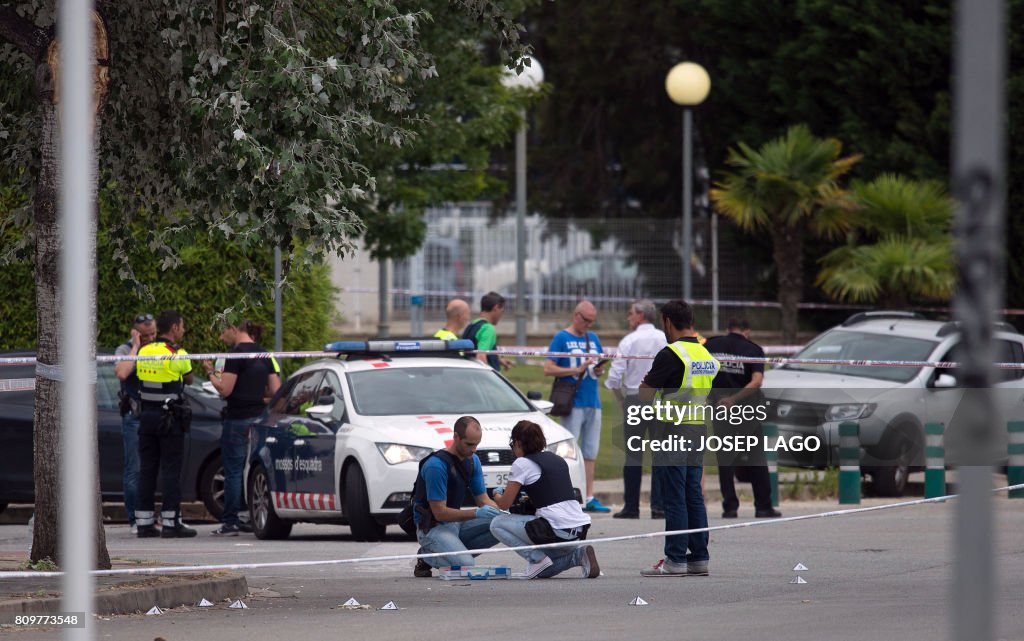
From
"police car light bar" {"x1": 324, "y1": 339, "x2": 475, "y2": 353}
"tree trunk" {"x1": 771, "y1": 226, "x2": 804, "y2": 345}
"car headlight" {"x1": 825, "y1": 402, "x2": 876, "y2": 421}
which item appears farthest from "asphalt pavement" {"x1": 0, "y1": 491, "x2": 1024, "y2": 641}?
"tree trunk" {"x1": 771, "y1": 226, "x2": 804, "y2": 345}

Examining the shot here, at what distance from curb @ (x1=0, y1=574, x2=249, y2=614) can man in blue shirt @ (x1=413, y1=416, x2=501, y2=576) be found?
4.68ft

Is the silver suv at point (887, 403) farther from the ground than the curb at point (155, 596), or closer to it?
farther from the ground

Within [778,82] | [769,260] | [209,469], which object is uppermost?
[778,82]

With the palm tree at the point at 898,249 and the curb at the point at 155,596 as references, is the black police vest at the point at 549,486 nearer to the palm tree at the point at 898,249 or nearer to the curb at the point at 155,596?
the curb at the point at 155,596

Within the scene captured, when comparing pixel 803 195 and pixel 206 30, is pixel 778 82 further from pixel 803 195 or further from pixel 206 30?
pixel 206 30

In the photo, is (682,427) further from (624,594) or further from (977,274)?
(977,274)

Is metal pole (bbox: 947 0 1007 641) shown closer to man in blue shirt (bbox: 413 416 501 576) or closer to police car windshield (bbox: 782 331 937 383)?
man in blue shirt (bbox: 413 416 501 576)

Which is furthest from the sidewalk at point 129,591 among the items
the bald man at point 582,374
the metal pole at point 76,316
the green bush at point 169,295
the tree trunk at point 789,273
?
the tree trunk at point 789,273

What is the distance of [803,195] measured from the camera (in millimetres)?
27859

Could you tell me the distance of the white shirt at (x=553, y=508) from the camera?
11.2 metres

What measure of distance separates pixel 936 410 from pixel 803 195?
428 inches

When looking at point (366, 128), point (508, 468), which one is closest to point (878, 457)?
point (508, 468)

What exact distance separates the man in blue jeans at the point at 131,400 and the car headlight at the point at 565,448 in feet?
11.7

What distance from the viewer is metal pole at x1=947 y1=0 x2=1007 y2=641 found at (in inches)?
135
